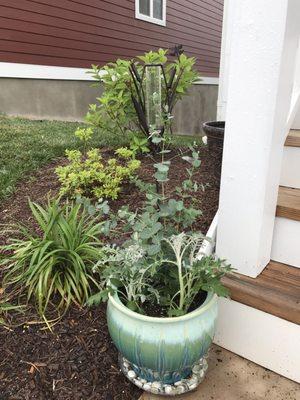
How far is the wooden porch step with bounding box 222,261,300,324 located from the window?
7.27 meters

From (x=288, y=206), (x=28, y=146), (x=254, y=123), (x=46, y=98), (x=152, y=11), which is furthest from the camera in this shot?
(x=152, y=11)

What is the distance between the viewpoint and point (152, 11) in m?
8.05

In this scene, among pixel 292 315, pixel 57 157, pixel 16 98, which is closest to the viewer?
pixel 292 315

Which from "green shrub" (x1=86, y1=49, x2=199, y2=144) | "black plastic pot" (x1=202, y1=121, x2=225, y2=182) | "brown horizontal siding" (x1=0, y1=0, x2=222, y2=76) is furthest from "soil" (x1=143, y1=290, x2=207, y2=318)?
"brown horizontal siding" (x1=0, y1=0, x2=222, y2=76)

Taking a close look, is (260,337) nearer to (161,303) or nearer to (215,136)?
(161,303)

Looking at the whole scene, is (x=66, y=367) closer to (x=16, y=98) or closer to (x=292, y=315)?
(x=292, y=315)

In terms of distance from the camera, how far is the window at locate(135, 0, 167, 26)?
7566 millimetres

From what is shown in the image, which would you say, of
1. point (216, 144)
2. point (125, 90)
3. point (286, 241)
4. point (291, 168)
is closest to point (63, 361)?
point (286, 241)

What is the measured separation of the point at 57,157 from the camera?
3.11 m

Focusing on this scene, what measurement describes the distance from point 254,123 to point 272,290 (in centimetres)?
70

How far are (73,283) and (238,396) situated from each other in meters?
0.86

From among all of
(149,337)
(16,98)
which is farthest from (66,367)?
(16,98)

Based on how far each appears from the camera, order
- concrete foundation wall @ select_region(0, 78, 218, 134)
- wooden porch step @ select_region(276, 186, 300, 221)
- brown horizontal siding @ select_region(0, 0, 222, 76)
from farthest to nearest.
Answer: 1. concrete foundation wall @ select_region(0, 78, 218, 134)
2. brown horizontal siding @ select_region(0, 0, 222, 76)
3. wooden porch step @ select_region(276, 186, 300, 221)

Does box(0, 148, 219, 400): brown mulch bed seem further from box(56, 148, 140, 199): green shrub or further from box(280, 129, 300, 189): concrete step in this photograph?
box(280, 129, 300, 189): concrete step
